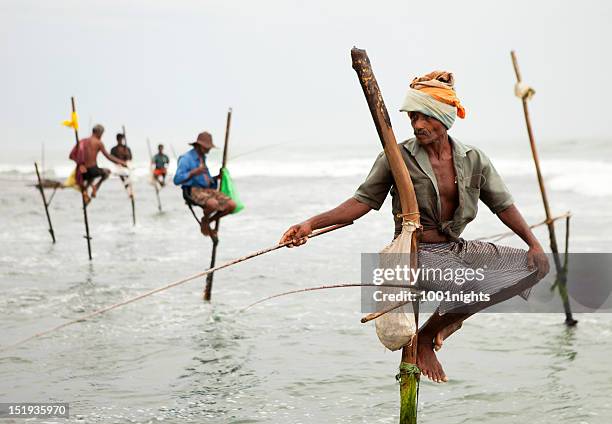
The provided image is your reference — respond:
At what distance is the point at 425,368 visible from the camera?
4.07 meters

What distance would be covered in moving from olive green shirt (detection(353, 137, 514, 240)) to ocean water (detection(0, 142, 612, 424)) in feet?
7.77

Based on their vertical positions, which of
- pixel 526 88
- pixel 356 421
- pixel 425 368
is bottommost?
pixel 356 421

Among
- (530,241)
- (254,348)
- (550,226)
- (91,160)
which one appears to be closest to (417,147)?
(530,241)

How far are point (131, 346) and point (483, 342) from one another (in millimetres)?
3042

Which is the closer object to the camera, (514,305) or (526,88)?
(526,88)

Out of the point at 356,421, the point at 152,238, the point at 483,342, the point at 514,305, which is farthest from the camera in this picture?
the point at 152,238

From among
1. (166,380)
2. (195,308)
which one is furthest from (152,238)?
(166,380)

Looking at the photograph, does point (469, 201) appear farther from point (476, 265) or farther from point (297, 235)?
point (297, 235)

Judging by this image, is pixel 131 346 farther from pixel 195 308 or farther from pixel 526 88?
pixel 526 88

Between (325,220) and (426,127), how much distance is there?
1.88 feet

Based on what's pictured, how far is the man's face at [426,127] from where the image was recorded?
3881mm

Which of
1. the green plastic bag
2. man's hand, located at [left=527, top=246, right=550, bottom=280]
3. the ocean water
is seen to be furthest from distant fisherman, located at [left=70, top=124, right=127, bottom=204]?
man's hand, located at [left=527, top=246, right=550, bottom=280]

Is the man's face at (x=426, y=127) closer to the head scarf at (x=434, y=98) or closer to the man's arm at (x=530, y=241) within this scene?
the head scarf at (x=434, y=98)

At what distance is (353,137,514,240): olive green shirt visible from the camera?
12.9 ft
